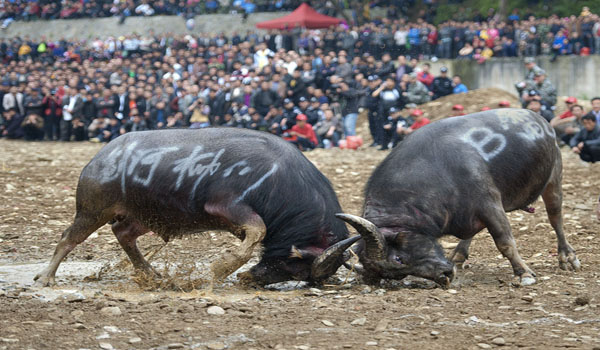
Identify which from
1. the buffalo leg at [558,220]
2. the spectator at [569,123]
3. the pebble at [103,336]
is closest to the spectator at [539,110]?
the spectator at [569,123]

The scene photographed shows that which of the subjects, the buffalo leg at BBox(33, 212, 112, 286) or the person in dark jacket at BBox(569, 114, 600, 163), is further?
the person in dark jacket at BBox(569, 114, 600, 163)

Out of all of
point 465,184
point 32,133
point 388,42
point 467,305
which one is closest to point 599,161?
point 465,184

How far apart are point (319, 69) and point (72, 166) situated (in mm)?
9199

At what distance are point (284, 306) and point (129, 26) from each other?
134 ft

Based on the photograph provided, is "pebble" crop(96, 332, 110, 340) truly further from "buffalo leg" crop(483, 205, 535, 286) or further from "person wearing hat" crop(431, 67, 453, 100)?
"person wearing hat" crop(431, 67, 453, 100)

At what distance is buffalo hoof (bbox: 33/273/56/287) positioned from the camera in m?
8.04

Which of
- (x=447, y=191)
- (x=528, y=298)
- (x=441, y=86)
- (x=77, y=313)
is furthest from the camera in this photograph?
(x=441, y=86)

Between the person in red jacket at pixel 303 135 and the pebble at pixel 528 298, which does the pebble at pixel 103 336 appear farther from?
the person in red jacket at pixel 303 135

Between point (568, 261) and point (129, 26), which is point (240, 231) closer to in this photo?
point (568, 261)

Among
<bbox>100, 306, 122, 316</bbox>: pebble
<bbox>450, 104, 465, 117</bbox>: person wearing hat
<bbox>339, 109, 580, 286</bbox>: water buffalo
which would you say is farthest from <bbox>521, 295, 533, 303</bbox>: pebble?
<bbox>450, 104, 465, 117</bbox>: person wearing hat

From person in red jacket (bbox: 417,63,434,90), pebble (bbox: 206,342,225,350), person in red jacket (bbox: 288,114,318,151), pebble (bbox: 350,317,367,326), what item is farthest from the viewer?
person in red jacket (bbox: 417,63,434,90)

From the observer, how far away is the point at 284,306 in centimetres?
678

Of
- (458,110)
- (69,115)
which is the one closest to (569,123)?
(458,110)

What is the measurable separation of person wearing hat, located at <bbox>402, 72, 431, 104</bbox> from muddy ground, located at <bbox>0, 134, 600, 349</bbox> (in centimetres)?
1271
